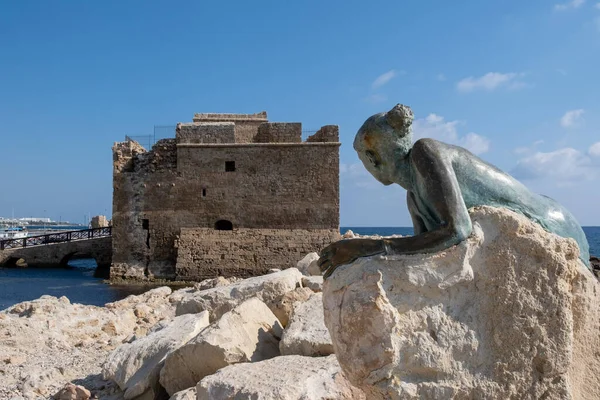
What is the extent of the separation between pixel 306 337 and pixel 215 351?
2.00 ft

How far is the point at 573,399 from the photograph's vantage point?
2.24 m

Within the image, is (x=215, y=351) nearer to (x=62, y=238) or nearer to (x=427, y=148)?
(x=427, y=148)

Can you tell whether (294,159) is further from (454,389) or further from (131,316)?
(454,389)

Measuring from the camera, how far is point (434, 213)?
215 cm

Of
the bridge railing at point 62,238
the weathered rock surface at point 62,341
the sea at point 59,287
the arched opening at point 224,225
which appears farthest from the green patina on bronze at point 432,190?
the bridge railing at point 62,238

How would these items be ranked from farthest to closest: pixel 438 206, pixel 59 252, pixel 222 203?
pixel 59 252 < pixel 222 203 < pixel 438 206

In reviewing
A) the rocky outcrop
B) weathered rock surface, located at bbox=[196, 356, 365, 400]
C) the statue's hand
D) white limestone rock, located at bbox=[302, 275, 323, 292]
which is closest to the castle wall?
the rocky outcrop

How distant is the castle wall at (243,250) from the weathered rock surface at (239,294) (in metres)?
11.7

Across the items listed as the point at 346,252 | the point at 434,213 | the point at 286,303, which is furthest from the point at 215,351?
the point at 434,213

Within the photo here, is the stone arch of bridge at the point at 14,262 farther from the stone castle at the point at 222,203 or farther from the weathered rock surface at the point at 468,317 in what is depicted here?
the weathered rock surface at the point at 468,317

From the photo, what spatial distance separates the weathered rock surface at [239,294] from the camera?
5316mm

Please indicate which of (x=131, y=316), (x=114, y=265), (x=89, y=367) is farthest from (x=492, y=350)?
(x=114, y=265)

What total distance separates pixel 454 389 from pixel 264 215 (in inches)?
639

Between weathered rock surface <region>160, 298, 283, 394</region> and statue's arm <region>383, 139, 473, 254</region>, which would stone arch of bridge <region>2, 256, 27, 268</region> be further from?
statue's arm <region>383, 139, 473, 254</region>
